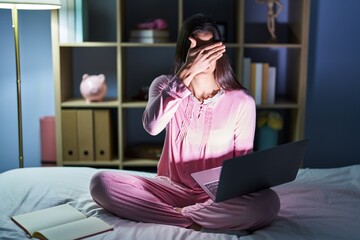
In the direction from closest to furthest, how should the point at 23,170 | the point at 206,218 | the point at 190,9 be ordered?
1. the point at 206,218
2. the point at 23,170
3. the point at 190,9

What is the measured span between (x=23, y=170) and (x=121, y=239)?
0.74 meters

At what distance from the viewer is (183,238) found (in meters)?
1.32

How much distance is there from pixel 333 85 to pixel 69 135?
1.47m

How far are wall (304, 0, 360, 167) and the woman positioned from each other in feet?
3.99

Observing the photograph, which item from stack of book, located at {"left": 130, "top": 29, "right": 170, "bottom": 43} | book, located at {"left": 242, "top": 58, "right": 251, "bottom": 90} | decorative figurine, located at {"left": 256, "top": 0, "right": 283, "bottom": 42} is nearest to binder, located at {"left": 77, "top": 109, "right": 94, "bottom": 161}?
stack of book, located at {"left": 130, "top": 29, "right": 170, "bottom": 43}

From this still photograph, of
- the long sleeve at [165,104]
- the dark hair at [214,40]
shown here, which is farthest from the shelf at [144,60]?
the long sleeve at [165,104]

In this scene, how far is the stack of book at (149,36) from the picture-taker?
2.46 meters

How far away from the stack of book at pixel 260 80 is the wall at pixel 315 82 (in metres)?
0.35

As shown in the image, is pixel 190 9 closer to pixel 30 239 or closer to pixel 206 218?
pixel 206 218

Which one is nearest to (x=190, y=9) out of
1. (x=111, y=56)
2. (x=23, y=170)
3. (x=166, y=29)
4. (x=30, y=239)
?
(x=166, y=29)

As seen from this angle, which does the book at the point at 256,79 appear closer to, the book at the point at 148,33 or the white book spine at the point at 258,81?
the white book spine at the point at 258,81

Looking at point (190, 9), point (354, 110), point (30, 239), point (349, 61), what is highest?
point (190, 9)

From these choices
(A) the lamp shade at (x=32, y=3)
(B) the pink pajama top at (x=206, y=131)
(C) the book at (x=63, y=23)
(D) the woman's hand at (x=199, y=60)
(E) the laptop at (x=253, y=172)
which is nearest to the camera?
(E) the laptop at (x=253, y=172)

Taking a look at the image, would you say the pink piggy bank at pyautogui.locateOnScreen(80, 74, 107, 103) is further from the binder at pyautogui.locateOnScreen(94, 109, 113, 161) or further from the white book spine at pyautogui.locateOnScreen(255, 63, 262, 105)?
the white book spine at pyautogui.locateOnScreen(255, 63, 262, 105)
